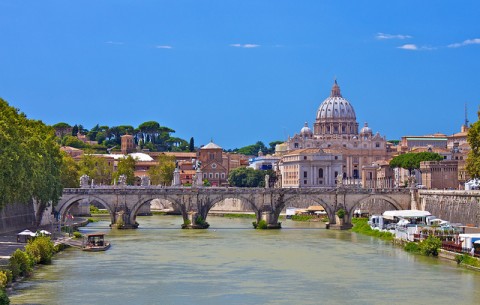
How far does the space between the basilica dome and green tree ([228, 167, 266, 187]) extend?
141 ft

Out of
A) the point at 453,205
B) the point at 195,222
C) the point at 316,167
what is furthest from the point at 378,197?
the point at 316,167

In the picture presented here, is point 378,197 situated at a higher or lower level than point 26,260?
higher

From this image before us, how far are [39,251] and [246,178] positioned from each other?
97.6 meters

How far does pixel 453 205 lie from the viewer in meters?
67.0

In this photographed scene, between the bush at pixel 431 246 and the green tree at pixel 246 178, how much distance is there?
8902 cm

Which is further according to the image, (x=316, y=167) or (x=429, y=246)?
(x=316, y=167)

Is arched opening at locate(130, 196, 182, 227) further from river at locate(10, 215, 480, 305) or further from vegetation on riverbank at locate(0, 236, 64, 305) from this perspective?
vegetation on riverbank at locate(0, 236, 64, 305)

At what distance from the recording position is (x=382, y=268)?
47719mm

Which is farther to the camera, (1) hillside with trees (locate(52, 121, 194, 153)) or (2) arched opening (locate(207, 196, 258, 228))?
(1) hillside with trees (locate(52, 121, 194, 153))

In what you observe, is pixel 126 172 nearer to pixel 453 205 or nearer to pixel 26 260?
pixel 453 205

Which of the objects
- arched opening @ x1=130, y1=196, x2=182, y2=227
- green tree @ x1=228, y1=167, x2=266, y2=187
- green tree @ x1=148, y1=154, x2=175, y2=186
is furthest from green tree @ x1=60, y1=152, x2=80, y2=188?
green tree @ x1=228, y1=167, x2=266, y2=187

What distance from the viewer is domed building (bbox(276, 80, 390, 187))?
490ft

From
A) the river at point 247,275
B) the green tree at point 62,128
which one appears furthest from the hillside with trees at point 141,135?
the river at point 247,275

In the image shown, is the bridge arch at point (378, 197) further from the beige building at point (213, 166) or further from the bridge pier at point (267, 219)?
the beige building at point (213, 166)
